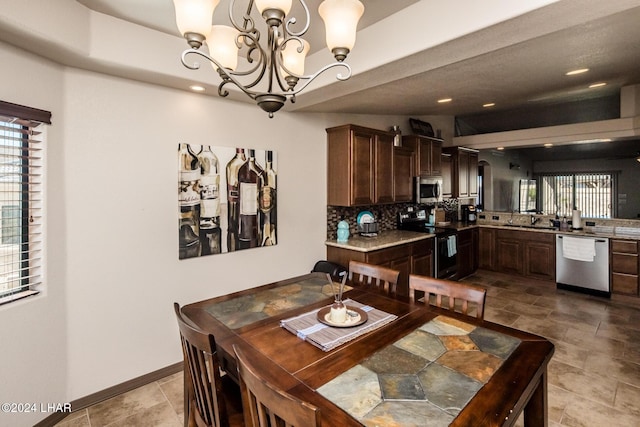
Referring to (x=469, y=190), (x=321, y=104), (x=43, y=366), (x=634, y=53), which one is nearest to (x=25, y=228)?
(x=43, y=366)

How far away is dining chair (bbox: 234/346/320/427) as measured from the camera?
779 millimetres

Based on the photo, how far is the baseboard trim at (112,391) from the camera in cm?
209

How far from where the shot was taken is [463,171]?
5699 millimetres

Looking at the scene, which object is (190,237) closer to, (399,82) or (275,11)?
(275,11)

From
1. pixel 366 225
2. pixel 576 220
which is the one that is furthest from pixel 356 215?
pixel 576 220

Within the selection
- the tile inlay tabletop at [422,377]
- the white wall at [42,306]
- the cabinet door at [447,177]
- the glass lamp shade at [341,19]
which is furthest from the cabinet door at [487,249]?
the white wall at [42,306]

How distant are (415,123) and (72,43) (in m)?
4.48

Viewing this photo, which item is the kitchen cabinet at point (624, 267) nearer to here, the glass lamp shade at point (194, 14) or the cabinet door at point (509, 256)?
the cabinet door at point (509, 256)

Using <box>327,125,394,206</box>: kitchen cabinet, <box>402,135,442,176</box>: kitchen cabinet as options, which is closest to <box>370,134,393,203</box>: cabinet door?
<box>327,125,394,206</box>: kitchen cabinet

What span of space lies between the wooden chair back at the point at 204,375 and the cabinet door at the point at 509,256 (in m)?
5.31

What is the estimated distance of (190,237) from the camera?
276 cm

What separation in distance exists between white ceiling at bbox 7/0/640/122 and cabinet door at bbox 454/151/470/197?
2.30m

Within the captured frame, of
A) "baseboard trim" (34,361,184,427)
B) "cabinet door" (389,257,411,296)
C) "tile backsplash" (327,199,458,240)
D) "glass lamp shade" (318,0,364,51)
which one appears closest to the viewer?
"glass lamp shade" (318,0,364,51)

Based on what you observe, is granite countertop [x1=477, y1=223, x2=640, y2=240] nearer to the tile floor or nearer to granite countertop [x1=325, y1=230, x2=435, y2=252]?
the tile floor
